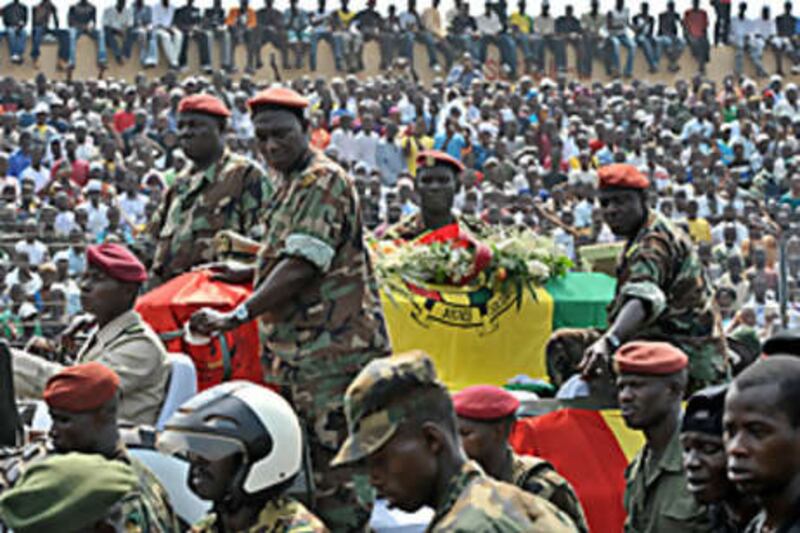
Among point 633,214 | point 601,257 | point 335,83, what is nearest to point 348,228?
point 633,214

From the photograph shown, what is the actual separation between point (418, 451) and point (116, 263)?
9.79ft

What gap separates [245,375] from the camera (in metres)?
7.05

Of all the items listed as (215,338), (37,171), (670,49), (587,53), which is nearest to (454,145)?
(37,171)

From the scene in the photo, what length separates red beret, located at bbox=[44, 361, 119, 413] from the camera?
216 inches

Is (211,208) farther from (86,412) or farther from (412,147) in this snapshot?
(412,147)

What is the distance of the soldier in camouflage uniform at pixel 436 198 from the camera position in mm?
10164

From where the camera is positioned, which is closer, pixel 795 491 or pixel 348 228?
pixel 795 491

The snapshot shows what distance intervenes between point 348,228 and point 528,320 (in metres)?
3.15

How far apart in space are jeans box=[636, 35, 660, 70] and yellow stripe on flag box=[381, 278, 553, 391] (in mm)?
25937

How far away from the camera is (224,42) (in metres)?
32.0

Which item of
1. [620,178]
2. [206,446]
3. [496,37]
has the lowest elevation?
[496,37]

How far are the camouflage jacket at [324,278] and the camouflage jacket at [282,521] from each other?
1.78 meters

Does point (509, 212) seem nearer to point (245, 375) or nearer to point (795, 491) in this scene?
point (245, 375)

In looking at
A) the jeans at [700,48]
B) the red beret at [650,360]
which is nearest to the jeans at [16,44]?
the jeans at [700,48]
